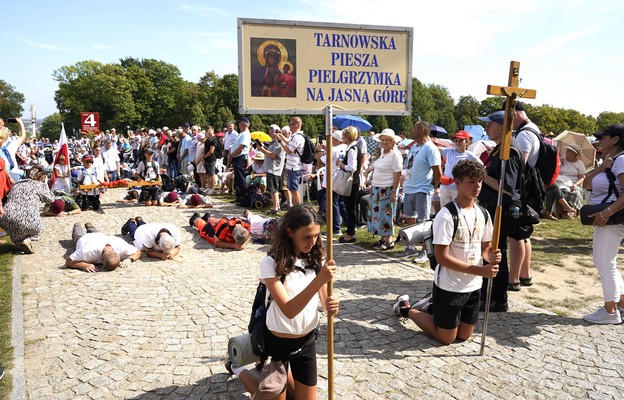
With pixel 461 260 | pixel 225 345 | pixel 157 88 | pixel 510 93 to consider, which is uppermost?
pixel 157 88

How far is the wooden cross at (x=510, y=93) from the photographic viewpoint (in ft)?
12.8

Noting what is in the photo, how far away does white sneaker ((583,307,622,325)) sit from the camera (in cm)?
Result: 474

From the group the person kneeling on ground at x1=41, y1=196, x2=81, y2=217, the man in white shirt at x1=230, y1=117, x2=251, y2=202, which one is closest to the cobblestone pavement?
the person kneeling on ground at x1=41, y1=196, x2=81, y2=217

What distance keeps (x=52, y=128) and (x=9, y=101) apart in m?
9.75

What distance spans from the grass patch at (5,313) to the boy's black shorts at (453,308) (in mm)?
3605

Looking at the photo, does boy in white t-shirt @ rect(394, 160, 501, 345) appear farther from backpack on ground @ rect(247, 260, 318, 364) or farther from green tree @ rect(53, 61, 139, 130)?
green tree @ rect(53, 61, 139, 130)

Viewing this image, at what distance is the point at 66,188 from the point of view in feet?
41.1

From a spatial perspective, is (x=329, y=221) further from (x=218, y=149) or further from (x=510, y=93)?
(x=218, y=149)

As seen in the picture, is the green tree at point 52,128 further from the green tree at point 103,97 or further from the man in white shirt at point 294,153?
the man in white shirt at point 294,153

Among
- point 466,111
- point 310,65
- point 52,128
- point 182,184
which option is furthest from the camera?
point 52,128

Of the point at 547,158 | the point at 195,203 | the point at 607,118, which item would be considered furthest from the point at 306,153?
the point at 607,118

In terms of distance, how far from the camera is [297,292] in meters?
2.97

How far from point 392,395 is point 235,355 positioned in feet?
4.06

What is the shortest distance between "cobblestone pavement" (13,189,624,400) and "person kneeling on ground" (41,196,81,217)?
4.48m
